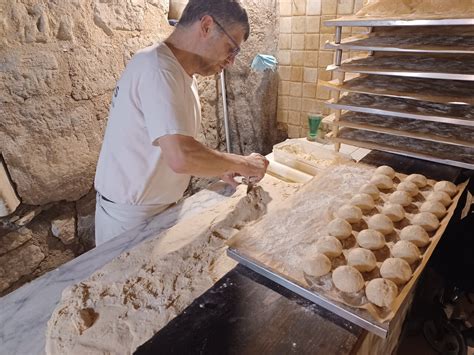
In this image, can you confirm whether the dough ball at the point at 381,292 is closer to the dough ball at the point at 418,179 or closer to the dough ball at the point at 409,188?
the dough ball at the point at 409,188

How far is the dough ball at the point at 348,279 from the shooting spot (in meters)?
A: 0.81

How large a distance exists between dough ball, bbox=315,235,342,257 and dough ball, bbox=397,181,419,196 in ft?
1.47

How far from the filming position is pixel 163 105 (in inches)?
50.5

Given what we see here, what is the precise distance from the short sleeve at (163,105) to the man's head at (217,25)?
0.26 m

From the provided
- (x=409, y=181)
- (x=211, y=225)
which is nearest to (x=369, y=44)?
(x=409, y=181)

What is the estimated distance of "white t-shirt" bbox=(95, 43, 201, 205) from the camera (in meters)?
1.29

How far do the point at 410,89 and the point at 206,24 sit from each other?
90 cm

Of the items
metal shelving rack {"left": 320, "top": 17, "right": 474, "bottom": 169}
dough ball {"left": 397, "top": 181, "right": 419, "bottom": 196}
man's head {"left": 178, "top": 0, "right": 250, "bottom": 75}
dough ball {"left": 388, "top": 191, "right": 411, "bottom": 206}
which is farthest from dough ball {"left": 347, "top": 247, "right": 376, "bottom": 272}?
man's head {"left": 178, "top": 0, "right": 250, "bottom": 75}

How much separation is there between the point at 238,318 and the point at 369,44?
1.19 metres

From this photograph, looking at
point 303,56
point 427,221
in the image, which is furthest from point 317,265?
point 303,56

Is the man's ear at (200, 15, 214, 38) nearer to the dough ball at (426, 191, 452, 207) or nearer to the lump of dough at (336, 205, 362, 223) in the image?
the lump of dough at (336, 205, 362, 223)

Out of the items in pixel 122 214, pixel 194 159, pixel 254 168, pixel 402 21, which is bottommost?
pixel 122 214

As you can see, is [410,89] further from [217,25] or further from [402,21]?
[217,25]

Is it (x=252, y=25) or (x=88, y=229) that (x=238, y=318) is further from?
(x=252, y=25)
